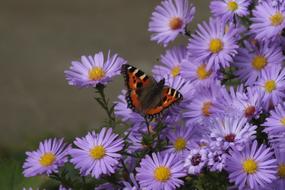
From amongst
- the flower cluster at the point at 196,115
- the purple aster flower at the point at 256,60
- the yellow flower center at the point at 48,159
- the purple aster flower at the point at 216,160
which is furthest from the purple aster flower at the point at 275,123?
the yellow flower center at the point at 48,159

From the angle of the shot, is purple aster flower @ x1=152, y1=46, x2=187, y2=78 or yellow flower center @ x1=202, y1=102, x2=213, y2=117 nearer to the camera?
yellow flower center @ x1=202, y1=102, x2=213, y2=117

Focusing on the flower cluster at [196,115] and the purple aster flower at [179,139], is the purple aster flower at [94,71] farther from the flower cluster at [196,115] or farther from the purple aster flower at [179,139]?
the purple aster flower at [179,139]

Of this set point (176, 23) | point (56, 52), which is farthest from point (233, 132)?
point (56, 52)

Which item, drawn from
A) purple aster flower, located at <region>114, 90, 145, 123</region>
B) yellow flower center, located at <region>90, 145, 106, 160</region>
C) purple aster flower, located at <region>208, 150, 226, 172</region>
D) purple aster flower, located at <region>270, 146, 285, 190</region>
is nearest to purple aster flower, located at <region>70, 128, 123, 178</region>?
yellow flower center, located at <region>90, 145, 106, 160</region>

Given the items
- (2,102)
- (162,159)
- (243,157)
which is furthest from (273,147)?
(2,102)

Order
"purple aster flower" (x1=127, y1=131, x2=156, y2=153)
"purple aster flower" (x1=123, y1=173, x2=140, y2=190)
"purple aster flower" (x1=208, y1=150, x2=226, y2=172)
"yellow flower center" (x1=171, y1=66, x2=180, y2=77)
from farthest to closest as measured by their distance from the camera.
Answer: "yellow flower center" (x1=171, y1=66, x2=180, y2=77) → "purple aster flower" (x1=127, y1=131, x2=156, y2=153) → "purple aster flower" (x1=123, y1=173, x2=140, y2=190) → "purple aster flower" (x1=208, y1=150, x2=226, y2=172)

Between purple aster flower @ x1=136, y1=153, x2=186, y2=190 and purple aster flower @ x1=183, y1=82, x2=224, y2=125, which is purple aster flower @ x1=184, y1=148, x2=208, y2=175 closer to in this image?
purple aster flower @ x1=136, y1=153, x2=186, y2=190
